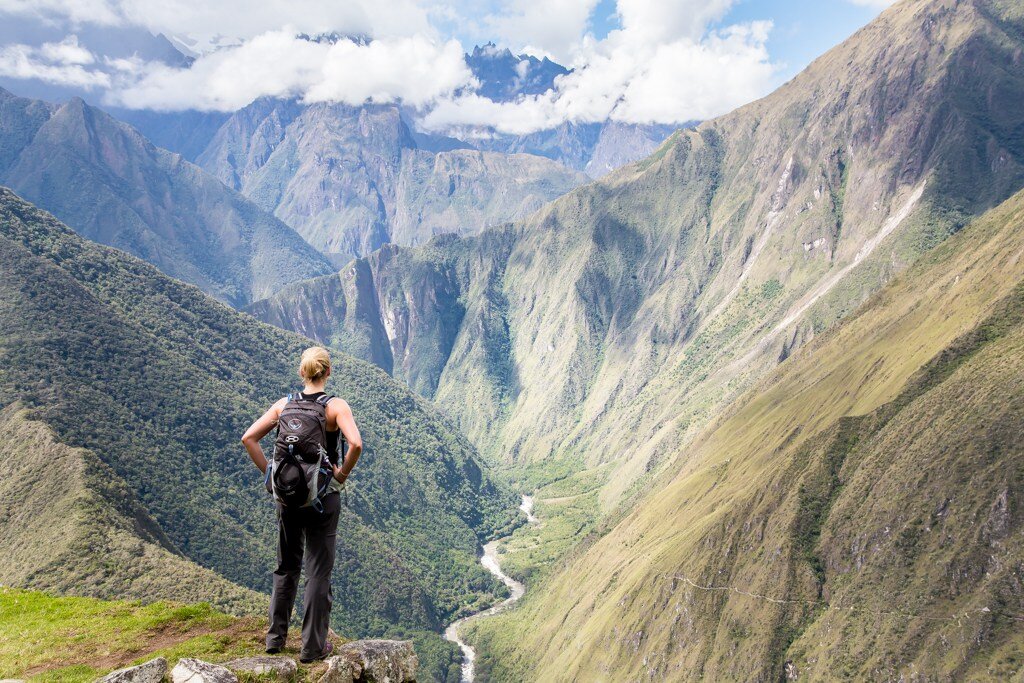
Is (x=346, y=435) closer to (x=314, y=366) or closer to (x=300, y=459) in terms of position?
(x=300, y=459)

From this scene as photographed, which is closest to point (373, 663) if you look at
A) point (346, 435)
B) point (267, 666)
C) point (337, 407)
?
point (267, 666)

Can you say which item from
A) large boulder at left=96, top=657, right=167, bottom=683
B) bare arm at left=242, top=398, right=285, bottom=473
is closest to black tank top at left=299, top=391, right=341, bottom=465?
bare arm at left=242, top=398, right=285, bottom=473

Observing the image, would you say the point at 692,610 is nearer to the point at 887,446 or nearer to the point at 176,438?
the point at 887,446

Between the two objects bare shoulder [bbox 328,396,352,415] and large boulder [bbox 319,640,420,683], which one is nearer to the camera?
bare shoulder [bbox 328,396,352,415]

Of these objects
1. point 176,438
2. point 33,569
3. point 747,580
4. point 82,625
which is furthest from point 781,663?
point 176,438

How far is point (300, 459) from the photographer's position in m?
19.8

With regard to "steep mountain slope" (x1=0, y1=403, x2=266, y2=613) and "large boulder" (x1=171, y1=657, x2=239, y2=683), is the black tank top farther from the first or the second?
"steep mountain slope" (x1=0, y1=403, x2=266, y2=613)

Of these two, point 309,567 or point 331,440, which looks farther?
point 309,567

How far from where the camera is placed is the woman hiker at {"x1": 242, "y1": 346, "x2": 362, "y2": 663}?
1984 centimetres

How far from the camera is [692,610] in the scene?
159500 mm

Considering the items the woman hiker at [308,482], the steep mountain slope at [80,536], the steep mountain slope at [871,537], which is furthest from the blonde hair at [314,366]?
the steep mountain slope at [871,537]

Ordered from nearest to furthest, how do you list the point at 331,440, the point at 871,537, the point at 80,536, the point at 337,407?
the point at 337,407, the point at 331,440, the point at 80,536, the point at 871,537

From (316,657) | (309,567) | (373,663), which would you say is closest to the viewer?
(309,567)

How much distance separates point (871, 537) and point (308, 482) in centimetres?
15199
